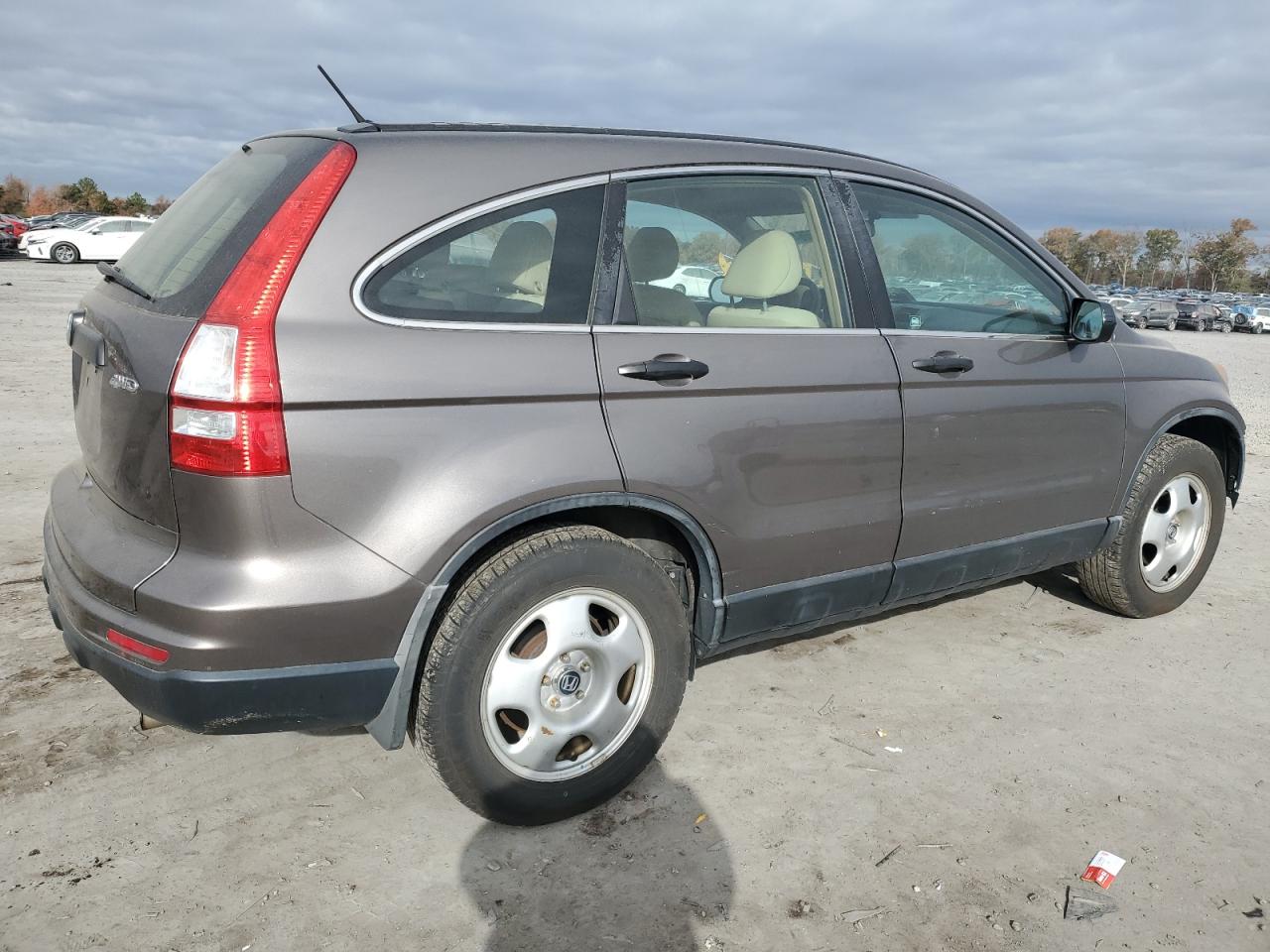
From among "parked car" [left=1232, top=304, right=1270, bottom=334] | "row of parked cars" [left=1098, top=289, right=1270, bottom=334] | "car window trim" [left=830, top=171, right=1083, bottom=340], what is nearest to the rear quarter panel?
"car window trim" [left=830, top=171, right=1083, bottom=340]

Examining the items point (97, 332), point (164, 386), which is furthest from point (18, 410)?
point (164, 386)

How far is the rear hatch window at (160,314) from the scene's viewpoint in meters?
2.27

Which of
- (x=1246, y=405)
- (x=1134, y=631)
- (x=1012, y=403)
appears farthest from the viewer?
(x=1246, y=405)

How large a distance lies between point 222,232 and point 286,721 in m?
1.21

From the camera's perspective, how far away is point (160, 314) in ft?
7.77

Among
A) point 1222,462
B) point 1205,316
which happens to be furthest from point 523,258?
point 1205,316

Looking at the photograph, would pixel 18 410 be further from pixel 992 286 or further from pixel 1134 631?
pixel 1134 631

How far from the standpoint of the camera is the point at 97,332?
261cm

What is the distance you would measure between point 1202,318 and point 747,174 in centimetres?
4845

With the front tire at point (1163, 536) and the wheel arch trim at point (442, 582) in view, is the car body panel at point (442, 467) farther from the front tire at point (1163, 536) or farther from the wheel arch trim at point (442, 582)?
the front tire at point (1163, 536)

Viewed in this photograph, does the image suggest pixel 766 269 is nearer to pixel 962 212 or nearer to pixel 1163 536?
pixel 962 212

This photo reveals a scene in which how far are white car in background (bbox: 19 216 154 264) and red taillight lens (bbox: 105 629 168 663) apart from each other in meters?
32.7

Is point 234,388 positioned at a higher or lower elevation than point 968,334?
lower

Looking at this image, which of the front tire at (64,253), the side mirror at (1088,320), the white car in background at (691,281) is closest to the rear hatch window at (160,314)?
the white car in background at (691,281)
